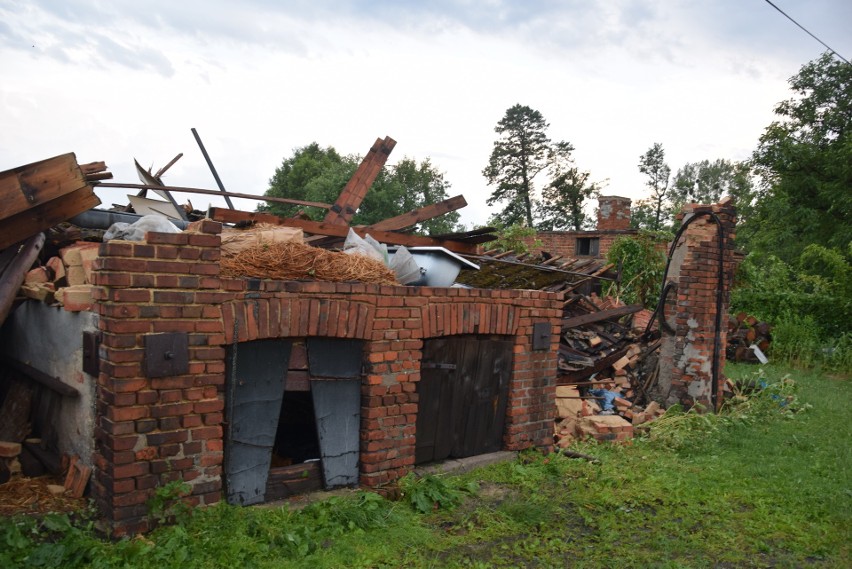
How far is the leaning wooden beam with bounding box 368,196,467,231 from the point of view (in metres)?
7.10

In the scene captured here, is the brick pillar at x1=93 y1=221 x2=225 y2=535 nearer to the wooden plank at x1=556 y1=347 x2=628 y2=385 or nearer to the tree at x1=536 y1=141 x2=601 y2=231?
the wooden plank at x1=556 y1=347 x2=628 y2=385

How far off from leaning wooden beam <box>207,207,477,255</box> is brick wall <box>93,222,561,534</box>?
1358 millimetres

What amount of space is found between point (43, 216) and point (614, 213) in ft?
82.1

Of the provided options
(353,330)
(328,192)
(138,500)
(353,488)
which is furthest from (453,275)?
(328,192)

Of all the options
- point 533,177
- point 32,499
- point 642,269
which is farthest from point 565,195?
point 32,499

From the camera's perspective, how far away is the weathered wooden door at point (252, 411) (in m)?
4.36

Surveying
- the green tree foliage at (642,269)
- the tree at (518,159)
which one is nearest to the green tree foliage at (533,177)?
the tree at (518,159)

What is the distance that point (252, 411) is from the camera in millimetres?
4477

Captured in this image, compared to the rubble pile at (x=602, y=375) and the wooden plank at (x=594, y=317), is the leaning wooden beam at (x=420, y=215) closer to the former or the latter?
the rubble pile at (x=602, y=375)

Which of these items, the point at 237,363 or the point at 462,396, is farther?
the point at 462,396

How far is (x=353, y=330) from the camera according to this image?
4.87 meters

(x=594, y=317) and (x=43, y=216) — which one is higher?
(x=43, y=216)

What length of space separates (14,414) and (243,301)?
2403 mm

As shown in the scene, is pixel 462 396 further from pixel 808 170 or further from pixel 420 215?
pixel 808 170
